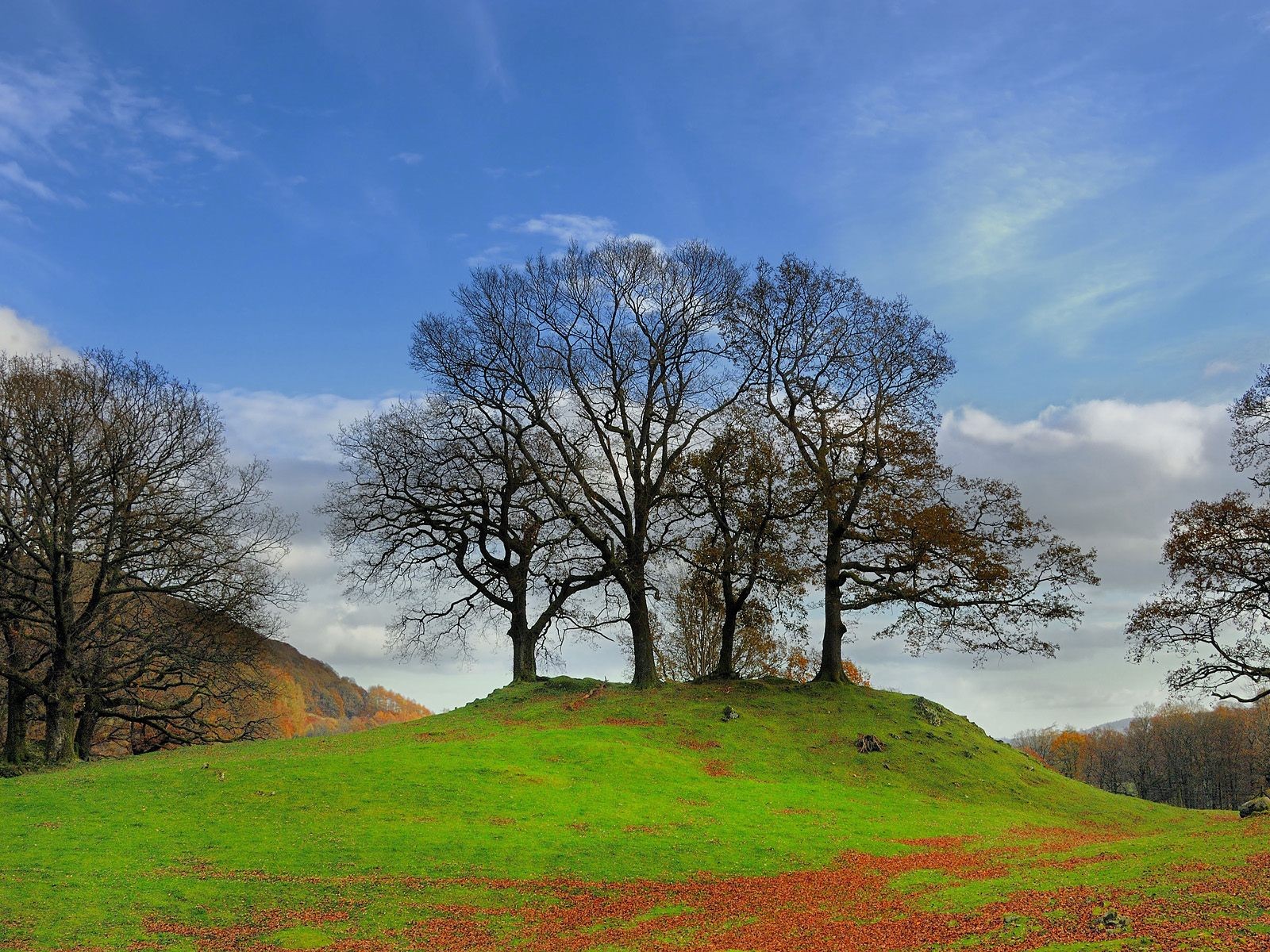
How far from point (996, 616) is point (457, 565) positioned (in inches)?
1043

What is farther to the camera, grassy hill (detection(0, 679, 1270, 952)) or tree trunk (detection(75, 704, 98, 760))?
tree trunk (detection(75, 704, 98, 760))

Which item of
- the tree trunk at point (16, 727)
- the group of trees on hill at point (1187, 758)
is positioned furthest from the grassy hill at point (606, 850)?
the group of trees on hill at point (1187, 758)

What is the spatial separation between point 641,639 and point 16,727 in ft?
87.7

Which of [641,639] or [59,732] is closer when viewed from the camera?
[59,732]

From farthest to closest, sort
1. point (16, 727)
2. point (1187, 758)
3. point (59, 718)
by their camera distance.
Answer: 1. point (1187, 758)
2. point (16, 727)
3. point (59, 718)

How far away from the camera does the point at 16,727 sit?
37.5 m

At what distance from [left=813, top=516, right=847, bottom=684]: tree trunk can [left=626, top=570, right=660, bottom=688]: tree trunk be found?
796 centimetres

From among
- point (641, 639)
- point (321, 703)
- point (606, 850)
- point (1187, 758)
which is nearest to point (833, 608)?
point (641, 639)

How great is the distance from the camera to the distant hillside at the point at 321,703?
244 feet

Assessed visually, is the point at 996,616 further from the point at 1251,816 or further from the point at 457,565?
the point at 457,565

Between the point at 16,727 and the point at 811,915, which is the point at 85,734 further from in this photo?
the point at 811,915

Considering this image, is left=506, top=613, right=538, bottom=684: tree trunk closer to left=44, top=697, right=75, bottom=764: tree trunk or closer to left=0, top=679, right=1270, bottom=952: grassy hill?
left=0, top=679, right=1270, bottom=952: grassy hill

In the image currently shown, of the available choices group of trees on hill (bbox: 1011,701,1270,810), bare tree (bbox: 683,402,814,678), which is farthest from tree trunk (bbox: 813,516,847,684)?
group of trees on hill (bbox: 1011,701,1270,810)

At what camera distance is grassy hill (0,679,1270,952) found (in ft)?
54.9
